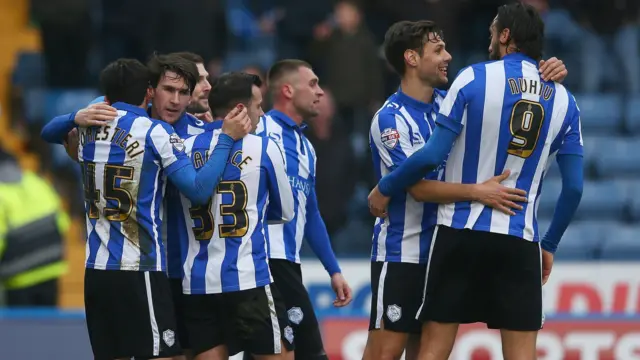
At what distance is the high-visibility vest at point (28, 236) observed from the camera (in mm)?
9961

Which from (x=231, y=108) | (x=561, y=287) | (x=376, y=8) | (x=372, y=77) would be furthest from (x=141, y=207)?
(x=376, y=8)

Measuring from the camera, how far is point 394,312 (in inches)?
245

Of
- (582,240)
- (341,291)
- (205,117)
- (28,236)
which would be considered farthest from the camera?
(582,240)

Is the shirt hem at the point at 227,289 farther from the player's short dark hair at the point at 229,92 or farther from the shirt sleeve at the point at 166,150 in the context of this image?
the player's short dark hair at the point at 229,92

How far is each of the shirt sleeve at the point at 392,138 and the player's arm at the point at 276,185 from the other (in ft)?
1.69

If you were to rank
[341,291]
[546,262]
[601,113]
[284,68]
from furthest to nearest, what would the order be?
1. [601,113]
2. [284,68]
3. [341,291]
4. [546,262]

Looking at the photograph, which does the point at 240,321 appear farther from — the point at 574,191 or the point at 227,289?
the point at 574,191

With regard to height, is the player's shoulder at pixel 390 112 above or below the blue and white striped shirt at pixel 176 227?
above

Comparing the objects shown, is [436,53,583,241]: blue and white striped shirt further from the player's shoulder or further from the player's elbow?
the player's shoulder

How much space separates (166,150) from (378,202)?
1.06 m

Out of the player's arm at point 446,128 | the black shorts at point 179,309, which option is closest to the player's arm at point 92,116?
the black shorts at point 179,309

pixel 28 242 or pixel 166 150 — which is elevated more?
pixel 166 150

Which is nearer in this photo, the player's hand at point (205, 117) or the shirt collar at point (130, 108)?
the shirt collar at point (130, 108)

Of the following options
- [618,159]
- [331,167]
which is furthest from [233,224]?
[618,159]
